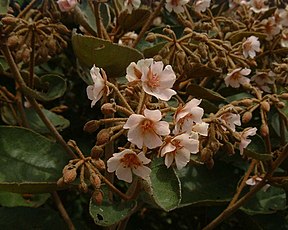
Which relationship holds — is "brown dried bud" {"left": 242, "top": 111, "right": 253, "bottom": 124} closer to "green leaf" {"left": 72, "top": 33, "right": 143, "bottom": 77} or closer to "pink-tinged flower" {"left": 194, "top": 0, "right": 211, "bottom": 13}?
"green leaf" {"left": 72, "top": 33, "right": 143, "bottom": 77}

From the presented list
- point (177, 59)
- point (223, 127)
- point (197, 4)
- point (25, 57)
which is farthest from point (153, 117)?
point (197, 4)

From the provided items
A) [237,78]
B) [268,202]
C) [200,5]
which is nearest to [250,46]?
[237,78]

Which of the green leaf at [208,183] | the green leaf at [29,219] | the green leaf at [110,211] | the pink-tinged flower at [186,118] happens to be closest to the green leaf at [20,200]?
the green leaf at [29,219]

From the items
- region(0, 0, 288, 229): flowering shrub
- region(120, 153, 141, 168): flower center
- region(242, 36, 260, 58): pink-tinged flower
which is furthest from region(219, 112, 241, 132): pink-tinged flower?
region(242, 36, 260, 58): pink-tinged flower

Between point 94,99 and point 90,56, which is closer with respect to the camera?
point 94,99

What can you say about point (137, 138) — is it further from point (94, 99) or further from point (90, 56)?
point (90, 56)
